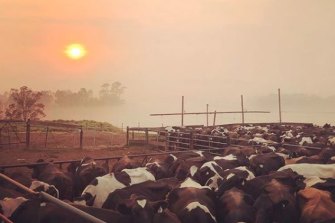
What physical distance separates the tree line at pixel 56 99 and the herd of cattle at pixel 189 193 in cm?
3501

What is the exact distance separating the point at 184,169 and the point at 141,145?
12674 millimetres

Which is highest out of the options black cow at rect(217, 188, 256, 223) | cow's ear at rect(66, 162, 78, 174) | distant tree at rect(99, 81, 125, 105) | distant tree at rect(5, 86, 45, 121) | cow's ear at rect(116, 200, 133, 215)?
distant tree at rect(99, 81, 125, 105)

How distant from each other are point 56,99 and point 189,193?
116m

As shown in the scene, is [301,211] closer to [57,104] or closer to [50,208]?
[50,208]

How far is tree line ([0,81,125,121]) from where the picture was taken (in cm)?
4097

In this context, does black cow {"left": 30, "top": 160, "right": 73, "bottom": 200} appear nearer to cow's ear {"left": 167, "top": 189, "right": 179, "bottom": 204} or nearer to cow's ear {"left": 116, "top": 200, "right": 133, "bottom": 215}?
cow's ear {"left": 167, "top": 189, "right": 179, "bottom": 204}

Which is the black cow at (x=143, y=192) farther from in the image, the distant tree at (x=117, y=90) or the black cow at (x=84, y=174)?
the distant tree at (x=117, y=90)

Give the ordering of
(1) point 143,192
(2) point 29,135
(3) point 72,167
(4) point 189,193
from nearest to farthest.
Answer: (4) point 189,193
(1) point 143,192
(3) point 72,167
(2) point 29,135

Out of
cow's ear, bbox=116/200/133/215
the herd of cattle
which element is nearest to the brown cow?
the herd of cattle

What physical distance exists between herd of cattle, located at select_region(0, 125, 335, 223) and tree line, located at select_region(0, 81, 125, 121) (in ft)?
115

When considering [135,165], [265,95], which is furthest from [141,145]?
[265,95]

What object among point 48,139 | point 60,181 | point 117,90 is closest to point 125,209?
point 60,181

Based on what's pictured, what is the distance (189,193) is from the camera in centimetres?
607

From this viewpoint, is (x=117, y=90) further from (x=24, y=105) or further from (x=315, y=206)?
(x=315, y=206)
